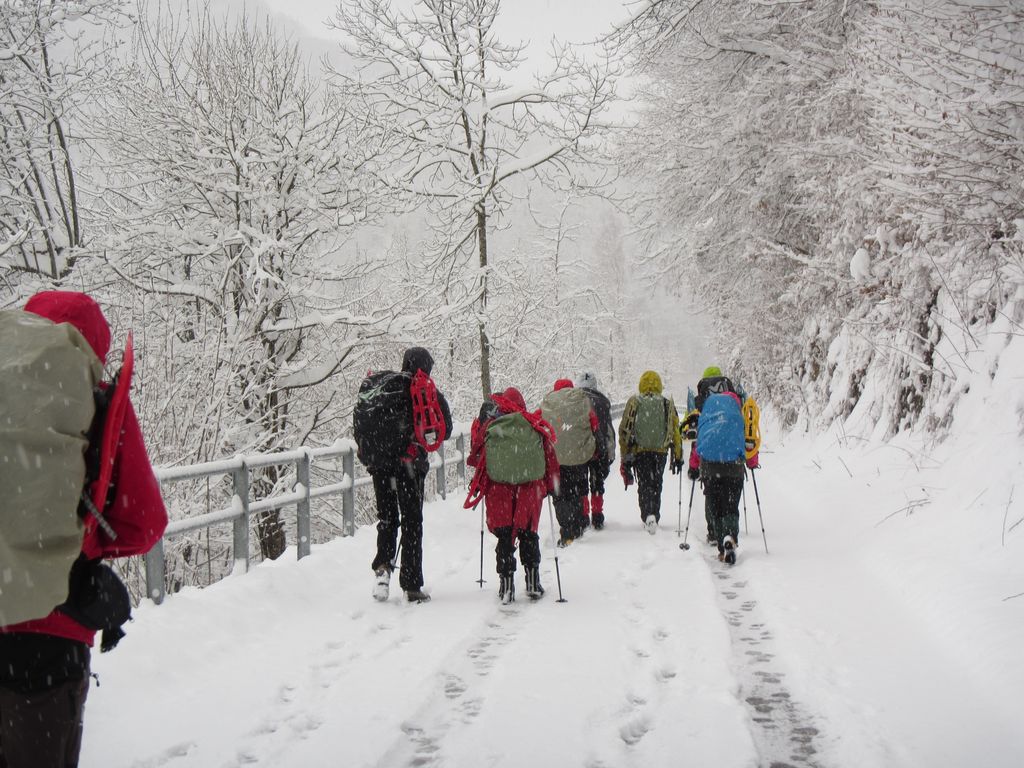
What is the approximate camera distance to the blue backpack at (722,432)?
8797 millimetres

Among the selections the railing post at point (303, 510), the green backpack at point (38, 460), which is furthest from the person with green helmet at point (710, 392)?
the green backpack at point (38, 460)

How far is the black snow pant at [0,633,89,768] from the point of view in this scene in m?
2.29

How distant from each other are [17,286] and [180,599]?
778cm

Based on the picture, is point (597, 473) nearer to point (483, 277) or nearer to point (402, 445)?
point (402, 445)

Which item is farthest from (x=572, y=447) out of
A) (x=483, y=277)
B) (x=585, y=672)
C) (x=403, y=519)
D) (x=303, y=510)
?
(x=483, y=277)

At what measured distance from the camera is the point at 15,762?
7.56 ft

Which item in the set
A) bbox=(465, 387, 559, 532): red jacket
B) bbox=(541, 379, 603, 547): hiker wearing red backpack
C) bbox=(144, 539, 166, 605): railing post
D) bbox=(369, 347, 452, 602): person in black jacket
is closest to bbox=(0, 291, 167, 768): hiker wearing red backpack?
bbox=(144, 539, 166, 605): railing post

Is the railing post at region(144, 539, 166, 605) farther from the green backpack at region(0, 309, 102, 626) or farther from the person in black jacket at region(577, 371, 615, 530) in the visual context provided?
the person in black jacket at region(577, 371, 615, 530)

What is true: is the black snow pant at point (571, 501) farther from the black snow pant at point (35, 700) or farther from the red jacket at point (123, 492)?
the black snow pant at point (35, 700)

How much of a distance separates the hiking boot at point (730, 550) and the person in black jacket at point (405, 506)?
129 inches

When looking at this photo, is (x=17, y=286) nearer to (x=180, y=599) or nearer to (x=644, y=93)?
(x=180, y=599)

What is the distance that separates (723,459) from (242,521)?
5049 mm

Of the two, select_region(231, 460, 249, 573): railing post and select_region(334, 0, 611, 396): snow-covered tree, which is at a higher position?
select_region(334, 0, 611, 396): snow-covered tree

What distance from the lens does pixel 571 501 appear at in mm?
10016
